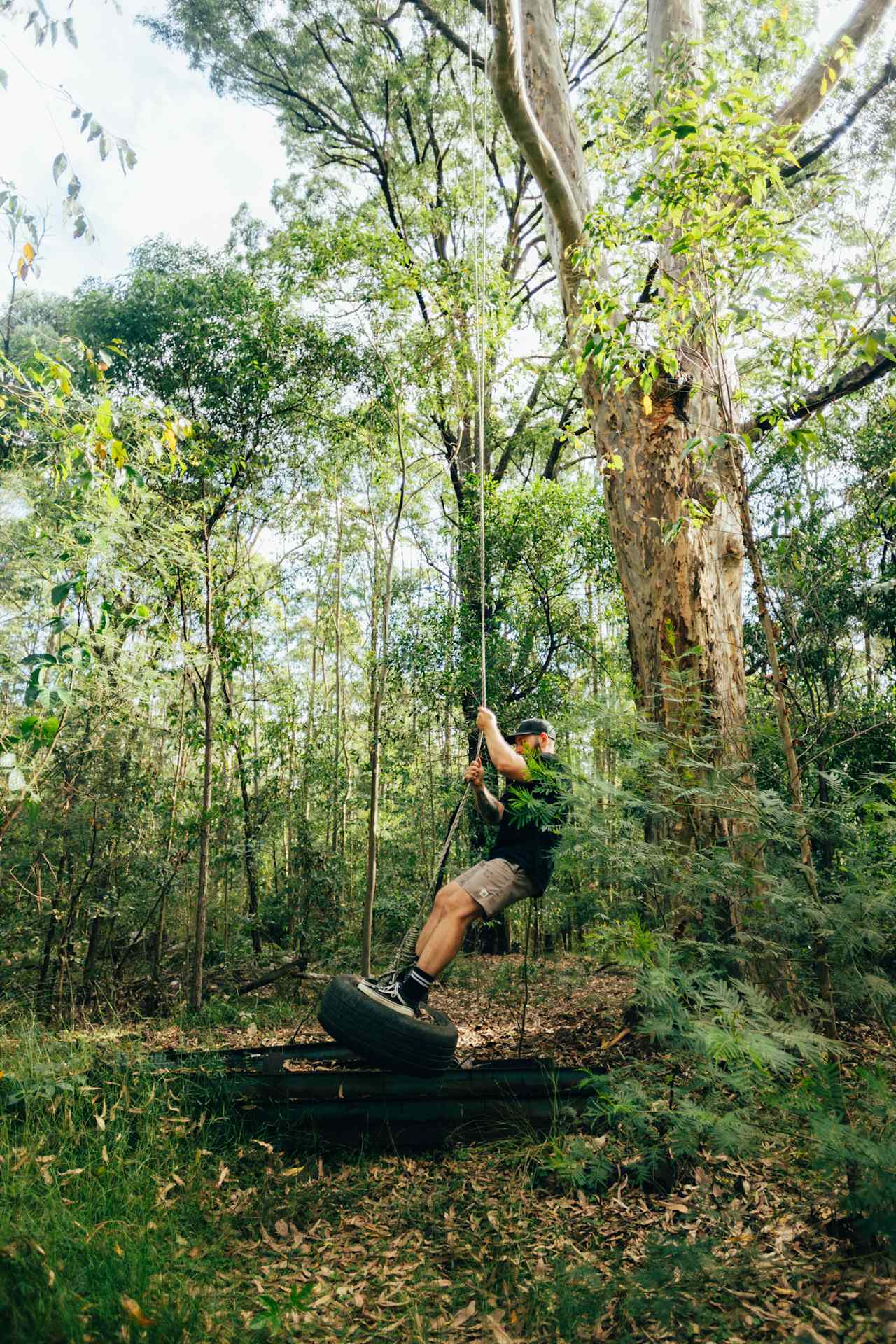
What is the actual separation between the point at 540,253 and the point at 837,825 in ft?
35.7

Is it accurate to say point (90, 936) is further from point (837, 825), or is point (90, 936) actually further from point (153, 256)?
point (153, 256)

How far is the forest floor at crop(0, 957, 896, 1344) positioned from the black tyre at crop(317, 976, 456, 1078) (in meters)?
0.45

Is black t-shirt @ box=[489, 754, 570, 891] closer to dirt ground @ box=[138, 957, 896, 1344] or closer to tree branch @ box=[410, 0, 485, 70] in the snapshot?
dirt ground @ box=[138, 957, 896, 1344]

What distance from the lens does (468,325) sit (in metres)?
6.37

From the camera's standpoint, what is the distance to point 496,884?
332 cm

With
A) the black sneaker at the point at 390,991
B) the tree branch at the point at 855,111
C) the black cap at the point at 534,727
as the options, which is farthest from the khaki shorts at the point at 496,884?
the tree branch at the point at 855,111

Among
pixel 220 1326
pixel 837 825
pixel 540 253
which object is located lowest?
pixel 220 1326

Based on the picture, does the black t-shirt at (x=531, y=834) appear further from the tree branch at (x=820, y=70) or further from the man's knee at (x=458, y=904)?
the tree branch at (x=820, y=70)

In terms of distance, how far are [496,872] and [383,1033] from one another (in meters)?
0.85

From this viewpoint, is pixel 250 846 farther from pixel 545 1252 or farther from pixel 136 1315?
pixel 136 1315

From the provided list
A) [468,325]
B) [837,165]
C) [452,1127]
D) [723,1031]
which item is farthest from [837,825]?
[837,165]

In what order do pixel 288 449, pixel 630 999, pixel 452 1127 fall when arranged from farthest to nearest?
pixel 288 449, pixel 452 1127, pixel 630 999

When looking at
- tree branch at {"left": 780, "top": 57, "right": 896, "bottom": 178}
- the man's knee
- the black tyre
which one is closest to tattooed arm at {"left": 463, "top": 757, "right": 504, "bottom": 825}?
the man's knee

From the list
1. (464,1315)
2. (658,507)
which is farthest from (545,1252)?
(658,507)
